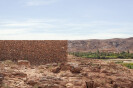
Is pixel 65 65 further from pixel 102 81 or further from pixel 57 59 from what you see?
pixel 57 59

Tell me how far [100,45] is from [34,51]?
70.1 metres

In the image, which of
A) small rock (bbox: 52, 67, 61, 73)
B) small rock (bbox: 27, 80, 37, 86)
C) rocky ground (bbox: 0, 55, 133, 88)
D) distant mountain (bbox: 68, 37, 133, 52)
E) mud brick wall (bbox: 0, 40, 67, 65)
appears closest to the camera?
rocky ground (bbox: 0, 55, 133, 88)

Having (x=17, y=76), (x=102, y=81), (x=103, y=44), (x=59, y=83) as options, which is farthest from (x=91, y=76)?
(x=103, y=44)

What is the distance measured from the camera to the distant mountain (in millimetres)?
82875

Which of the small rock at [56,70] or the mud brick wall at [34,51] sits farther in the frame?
the mud brick wall at [34,51]

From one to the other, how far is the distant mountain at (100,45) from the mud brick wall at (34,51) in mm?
62878

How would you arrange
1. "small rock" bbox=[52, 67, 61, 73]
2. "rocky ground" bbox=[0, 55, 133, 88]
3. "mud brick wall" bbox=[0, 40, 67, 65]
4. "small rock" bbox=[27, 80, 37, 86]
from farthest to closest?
"mud brick wall" bbox=[0, 40, 67, 65] < "small rock" bbox=[52, 67, 61, 73] < "small rock" bbox=[27, 80, 37, 86] < "rocky ground" bbox=[0, 55, 133, 88]

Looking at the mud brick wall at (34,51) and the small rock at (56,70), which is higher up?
the mud brick wall at (34,51)

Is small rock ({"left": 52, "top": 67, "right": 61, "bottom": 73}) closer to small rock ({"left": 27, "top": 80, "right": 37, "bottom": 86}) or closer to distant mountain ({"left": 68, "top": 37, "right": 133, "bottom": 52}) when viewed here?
small rock ({"left": 27, "top": 80, "right": 37, "bottom": 86})

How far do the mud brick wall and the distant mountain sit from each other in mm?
62878

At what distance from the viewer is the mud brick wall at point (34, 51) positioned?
17750 millimetres

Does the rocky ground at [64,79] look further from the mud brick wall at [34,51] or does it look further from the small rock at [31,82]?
the mud brick wall at [34,51]

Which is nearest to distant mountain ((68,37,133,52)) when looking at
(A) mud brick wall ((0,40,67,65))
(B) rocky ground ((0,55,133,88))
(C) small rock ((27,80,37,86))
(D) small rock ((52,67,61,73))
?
(A) mud brick wall ((0,40,67,65))

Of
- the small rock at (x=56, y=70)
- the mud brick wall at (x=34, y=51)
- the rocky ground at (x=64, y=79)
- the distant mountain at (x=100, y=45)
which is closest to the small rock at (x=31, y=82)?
the rocky ground at (x=64, y=79)
